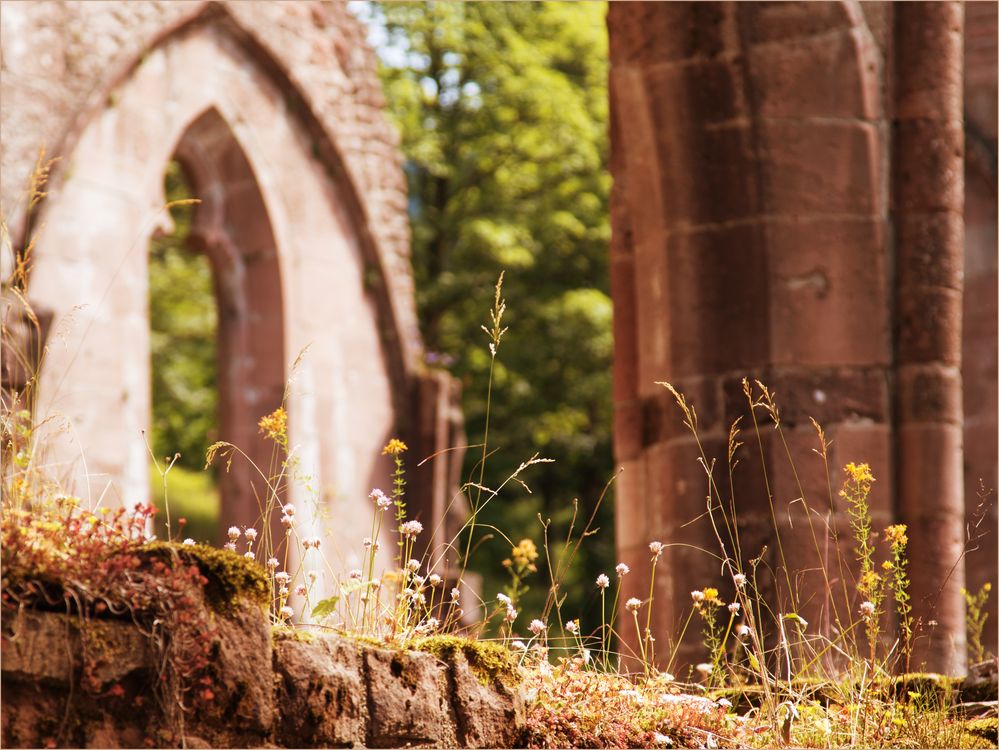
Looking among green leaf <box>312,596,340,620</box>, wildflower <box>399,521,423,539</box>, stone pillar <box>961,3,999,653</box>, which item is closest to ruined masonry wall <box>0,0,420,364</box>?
wildflower <box>399,521,423,539</box>

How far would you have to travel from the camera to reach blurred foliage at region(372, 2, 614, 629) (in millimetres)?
17688

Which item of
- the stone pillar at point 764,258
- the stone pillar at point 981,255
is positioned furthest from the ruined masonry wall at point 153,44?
the stone pillar at point 981,255

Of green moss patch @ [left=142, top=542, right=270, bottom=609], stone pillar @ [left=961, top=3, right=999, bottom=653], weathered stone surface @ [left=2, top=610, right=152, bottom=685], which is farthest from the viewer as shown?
stone pillar @ [left=961, top=3, right=999, bottom=653]

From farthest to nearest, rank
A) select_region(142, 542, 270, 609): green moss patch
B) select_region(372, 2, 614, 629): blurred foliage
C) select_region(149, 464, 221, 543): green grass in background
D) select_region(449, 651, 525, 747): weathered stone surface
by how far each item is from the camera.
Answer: select_region(372, 2, 614, 629): blurred foliage
select_region(149, 464, 221, 543): green grass in background
select_region(449, 651, 525, 747): weathered stone surface
select_region(142, 542, 270, 609): green moss patch

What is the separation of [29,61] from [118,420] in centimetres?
226

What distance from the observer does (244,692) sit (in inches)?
98.2

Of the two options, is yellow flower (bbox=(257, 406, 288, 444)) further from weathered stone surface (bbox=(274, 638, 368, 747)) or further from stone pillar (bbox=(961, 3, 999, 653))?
stone pillar (bbox=(961, 3, 999, 653))

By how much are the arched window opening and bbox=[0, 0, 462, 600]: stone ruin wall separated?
455 cm

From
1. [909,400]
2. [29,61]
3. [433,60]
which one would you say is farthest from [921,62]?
[433,60]

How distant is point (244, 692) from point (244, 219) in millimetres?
8759

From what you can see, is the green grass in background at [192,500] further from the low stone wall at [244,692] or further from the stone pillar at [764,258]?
the low stone wall at [244,692]

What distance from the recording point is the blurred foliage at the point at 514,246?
17.7 m

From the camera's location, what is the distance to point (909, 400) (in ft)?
17.0

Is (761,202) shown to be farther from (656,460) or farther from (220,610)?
(220,610)
